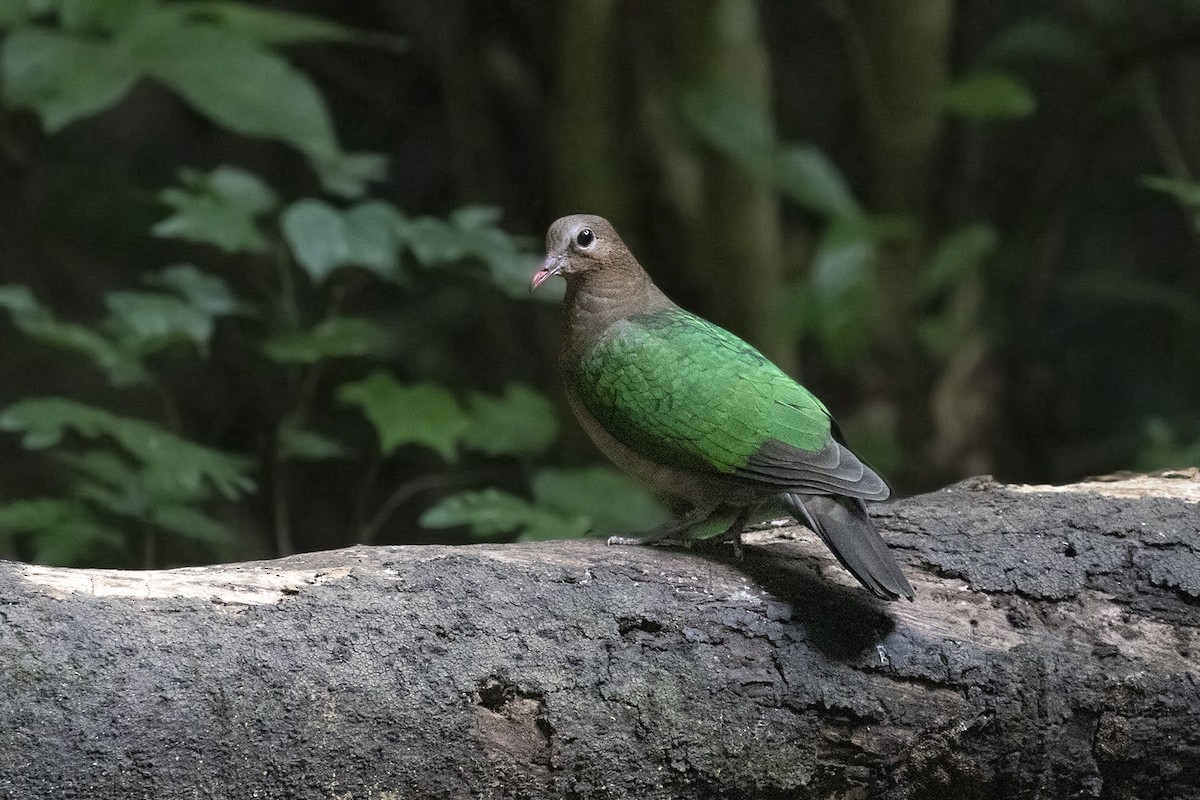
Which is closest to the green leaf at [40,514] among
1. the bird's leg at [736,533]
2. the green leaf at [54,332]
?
the green leaf at [54,332]

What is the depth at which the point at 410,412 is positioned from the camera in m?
3.72

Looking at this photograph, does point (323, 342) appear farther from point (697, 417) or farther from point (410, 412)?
point (697, 417)

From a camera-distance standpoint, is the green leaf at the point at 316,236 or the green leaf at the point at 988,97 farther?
the green leaf at the point at 988,97

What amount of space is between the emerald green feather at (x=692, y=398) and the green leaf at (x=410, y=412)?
112 cm

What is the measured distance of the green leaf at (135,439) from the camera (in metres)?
3.25

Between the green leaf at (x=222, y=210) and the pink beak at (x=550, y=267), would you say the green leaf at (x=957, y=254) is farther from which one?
the green leaf at (x=222, y=210)

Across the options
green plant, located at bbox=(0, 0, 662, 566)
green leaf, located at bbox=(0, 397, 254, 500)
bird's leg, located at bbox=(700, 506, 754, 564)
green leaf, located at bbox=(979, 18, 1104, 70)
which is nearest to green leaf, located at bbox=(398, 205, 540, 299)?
green plant, located at bbox=(0, 0, 662, 566)

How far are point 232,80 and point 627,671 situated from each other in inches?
102

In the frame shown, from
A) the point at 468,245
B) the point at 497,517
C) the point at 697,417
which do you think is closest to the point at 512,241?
the point at 468,245

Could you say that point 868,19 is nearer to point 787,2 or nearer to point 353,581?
point 787,2

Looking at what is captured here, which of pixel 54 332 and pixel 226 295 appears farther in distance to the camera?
pixel 226 295

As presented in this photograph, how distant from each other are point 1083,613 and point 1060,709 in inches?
9.0

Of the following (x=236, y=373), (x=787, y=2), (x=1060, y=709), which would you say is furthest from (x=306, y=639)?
(x=787, y=2)

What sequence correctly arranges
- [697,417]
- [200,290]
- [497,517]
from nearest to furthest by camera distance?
[697,417] → [497,517] → [200,290]
